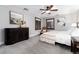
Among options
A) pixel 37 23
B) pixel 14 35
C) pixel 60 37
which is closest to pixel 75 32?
pixel 60 37

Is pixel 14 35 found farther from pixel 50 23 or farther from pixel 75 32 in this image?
pixel 75 32

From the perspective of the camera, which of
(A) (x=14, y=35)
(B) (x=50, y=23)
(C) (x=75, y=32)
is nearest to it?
(C) (x=75, y=32)

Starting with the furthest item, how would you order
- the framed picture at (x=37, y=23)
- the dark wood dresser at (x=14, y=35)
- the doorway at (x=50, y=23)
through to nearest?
the framed picture at (x=37, y=23) → the doorway at (x=50, y=23) → the dark wood dresser at (x=14, y=35)

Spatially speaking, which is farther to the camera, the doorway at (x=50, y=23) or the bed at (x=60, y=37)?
the doorway at (x=50, y=23)

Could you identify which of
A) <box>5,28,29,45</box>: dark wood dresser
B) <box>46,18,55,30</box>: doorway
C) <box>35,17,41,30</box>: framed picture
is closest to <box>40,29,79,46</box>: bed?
<box>46,18,55,30</box>: doorway

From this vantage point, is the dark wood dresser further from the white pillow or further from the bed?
the white pillow

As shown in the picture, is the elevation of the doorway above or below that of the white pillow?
above

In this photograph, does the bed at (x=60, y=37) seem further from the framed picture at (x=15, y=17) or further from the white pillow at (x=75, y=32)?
the framed picture at (x=15, y=17)

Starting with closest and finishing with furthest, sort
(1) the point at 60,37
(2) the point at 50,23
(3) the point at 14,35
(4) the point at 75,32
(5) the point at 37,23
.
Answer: (4) the point at 75,32
(1) the point at 60,37
(3) the point at 14,35
(2) the point at 50,23
(5) the point at 37,23

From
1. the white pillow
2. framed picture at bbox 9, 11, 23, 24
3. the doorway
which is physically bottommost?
the white pillow

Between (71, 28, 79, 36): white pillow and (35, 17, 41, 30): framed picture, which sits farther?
(35, 17, 41, 30): framed picture

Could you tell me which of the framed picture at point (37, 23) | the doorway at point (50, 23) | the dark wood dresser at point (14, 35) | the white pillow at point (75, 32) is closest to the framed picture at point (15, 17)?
the dark wood dresser at point (14, 35)

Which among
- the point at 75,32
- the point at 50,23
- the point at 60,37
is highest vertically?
the point at 50,23
